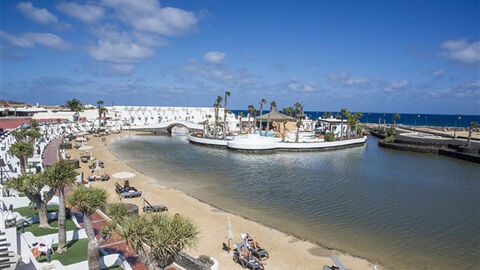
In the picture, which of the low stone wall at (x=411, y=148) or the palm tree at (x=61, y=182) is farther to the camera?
the low stone wall at (x=411, y=148)

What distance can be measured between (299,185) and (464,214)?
1335 centimetres

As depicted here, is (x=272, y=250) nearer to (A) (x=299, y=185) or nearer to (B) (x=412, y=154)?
(A) (x=299, y=185)

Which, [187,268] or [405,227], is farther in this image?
[405,227]

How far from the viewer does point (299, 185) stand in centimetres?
3056

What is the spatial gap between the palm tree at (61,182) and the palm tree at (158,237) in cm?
483

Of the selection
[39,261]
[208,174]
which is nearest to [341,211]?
[208,174]

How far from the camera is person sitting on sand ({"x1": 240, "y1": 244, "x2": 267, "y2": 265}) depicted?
13.6 m

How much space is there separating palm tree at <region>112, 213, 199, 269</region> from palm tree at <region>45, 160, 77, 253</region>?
4828mm

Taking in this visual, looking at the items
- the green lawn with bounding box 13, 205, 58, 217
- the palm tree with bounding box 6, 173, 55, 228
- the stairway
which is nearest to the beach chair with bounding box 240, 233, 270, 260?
the stairway

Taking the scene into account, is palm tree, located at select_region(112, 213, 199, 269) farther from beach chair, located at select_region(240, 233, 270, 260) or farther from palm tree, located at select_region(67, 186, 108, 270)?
beach chair, located at select_region(240, 233, 270, 260)

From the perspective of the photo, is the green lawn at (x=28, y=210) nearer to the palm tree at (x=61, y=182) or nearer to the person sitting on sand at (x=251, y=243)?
the palm tree at (x=61, y=182)

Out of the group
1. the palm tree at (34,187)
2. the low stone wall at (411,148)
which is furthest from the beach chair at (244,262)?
the low stone wall at (411,148)

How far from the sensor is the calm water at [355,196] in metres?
17.3

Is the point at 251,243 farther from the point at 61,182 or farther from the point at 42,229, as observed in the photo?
the point at 42,229
